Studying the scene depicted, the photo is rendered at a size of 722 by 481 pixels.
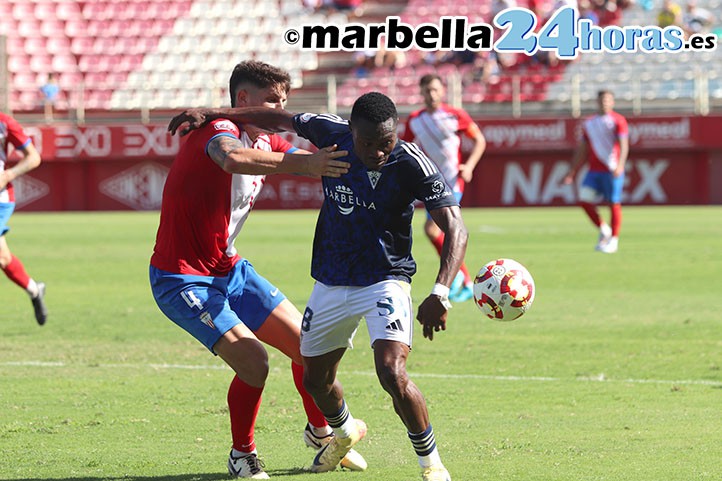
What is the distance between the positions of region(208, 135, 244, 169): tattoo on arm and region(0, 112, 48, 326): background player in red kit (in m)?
5.36

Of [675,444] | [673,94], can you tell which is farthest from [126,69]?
[675,444]

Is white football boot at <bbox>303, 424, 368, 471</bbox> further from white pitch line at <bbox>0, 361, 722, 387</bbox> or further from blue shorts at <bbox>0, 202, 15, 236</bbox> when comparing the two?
blue shorts at <bbox>0, 202, 15, 236</bbox>

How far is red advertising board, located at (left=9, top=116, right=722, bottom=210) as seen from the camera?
31859 mm

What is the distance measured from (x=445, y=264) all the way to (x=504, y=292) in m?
1.10

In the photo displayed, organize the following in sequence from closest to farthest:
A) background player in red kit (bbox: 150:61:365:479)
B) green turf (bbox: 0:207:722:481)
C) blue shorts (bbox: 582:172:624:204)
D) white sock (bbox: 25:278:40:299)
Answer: background player in red kit (bbox: 150:61:365:479) < green turf (bbox: 0:207:722:481) < white sock (bbox: 25:278:40:299) < blue shorts (bbox: 582:172:624:204)

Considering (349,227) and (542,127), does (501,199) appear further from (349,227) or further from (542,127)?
(349,227)

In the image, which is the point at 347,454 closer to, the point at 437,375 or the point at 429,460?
the point at 429,460

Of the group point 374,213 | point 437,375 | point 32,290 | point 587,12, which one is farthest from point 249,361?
point 587,12

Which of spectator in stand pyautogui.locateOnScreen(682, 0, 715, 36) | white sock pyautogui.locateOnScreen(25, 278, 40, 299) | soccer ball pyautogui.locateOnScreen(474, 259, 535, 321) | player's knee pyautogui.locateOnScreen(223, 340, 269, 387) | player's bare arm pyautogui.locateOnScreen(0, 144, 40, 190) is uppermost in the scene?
spectator in stand pyautogui.locateOnScreen(682, 0, 715, 36)

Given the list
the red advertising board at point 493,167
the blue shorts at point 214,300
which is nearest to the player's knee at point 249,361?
the blue shorts at point 214,300

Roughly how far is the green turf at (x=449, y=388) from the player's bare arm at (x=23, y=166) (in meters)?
1.51

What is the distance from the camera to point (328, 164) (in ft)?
18.8

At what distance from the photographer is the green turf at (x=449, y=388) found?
6395mm

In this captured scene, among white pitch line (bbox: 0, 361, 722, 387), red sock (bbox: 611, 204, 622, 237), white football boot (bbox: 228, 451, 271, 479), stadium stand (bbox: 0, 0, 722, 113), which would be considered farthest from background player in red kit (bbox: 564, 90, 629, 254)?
white football boot (bbox: 228, 451, 271, 479)
